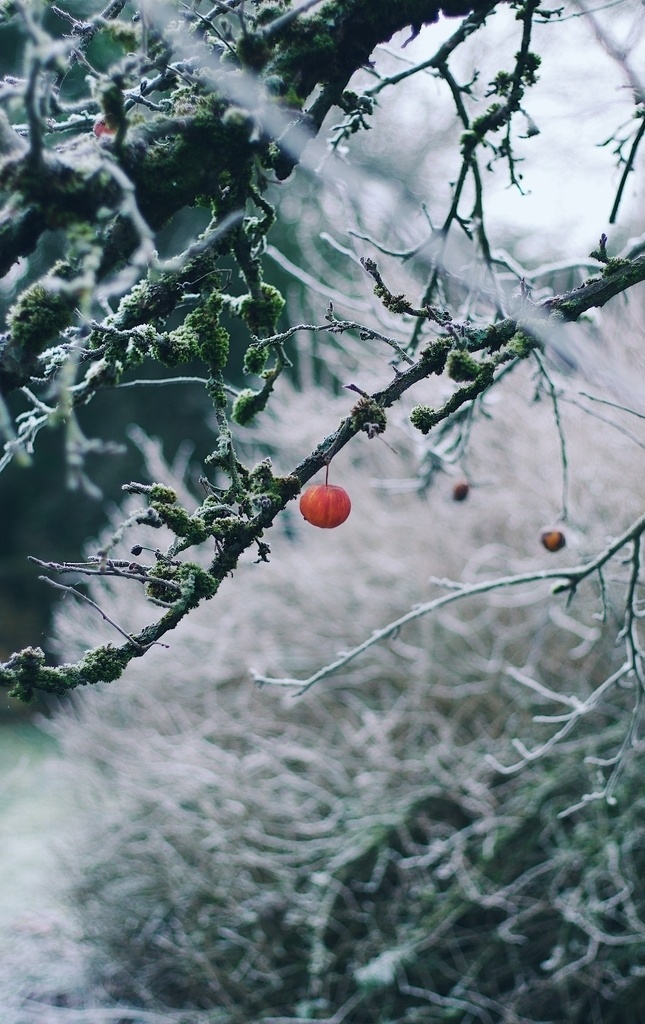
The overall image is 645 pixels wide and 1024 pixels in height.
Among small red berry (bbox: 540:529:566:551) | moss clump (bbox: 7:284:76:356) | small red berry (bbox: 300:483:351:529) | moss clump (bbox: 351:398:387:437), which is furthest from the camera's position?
small red berry (bbox: 540:529:566:551)

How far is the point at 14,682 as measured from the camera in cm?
94

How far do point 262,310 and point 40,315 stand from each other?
1.13 ft

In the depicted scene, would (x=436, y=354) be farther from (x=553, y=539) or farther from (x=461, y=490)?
(x=461, y=490)

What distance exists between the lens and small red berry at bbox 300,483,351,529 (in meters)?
1.23

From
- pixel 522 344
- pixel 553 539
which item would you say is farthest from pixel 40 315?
pixel 553 539

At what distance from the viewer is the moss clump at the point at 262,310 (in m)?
1.13

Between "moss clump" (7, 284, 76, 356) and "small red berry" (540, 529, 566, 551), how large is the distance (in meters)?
1.40

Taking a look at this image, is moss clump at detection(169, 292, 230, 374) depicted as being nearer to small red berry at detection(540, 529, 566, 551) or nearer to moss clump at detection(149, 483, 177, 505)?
moss clump at detection(149, 483, 177, 505)

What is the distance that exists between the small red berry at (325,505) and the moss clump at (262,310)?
10.8 inches

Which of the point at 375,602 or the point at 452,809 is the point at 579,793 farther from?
the point at 375,602

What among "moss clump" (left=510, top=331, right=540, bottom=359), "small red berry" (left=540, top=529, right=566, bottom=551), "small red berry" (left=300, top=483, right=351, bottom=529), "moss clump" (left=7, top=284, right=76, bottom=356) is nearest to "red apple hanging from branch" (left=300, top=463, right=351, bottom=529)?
"small red berry" (left=300, top=483, right=351, bottom=529)

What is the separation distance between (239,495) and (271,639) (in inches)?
130

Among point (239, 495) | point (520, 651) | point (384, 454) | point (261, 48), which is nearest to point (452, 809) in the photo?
point (520, 651)

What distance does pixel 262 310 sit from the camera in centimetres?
113
